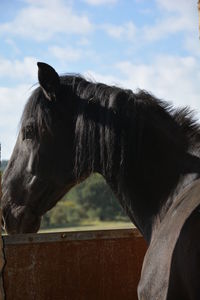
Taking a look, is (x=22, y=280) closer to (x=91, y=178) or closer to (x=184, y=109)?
(x=91, y=178)

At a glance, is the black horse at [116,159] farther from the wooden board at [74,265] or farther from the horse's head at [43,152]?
the wooden board at [74,265]

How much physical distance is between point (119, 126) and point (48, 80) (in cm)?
61

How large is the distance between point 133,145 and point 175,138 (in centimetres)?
26

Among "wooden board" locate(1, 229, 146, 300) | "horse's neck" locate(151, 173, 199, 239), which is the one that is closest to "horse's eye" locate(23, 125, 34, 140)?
"wooden board" locate(1, 229, 146, 300)

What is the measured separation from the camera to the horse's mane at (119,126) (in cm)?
309

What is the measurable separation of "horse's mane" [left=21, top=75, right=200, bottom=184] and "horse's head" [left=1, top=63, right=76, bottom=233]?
0.22 feet

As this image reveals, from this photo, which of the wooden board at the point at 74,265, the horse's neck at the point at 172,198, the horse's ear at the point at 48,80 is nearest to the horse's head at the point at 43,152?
the horse's ear at the point at 48,80

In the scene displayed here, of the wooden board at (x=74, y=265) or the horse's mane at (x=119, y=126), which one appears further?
the wooden board at (x=74, y=265)

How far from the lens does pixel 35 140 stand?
340 centimetres

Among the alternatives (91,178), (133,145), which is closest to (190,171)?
(133,145)

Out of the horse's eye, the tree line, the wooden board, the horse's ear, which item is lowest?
the tree line

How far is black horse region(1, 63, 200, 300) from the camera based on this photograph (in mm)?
2701

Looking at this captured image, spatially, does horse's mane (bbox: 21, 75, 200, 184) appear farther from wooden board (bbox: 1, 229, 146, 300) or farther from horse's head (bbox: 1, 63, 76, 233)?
wooden board (bbox: 1, 229, 146, 300)

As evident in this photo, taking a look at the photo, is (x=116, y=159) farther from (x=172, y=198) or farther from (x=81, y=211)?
(x=81, y=211)
